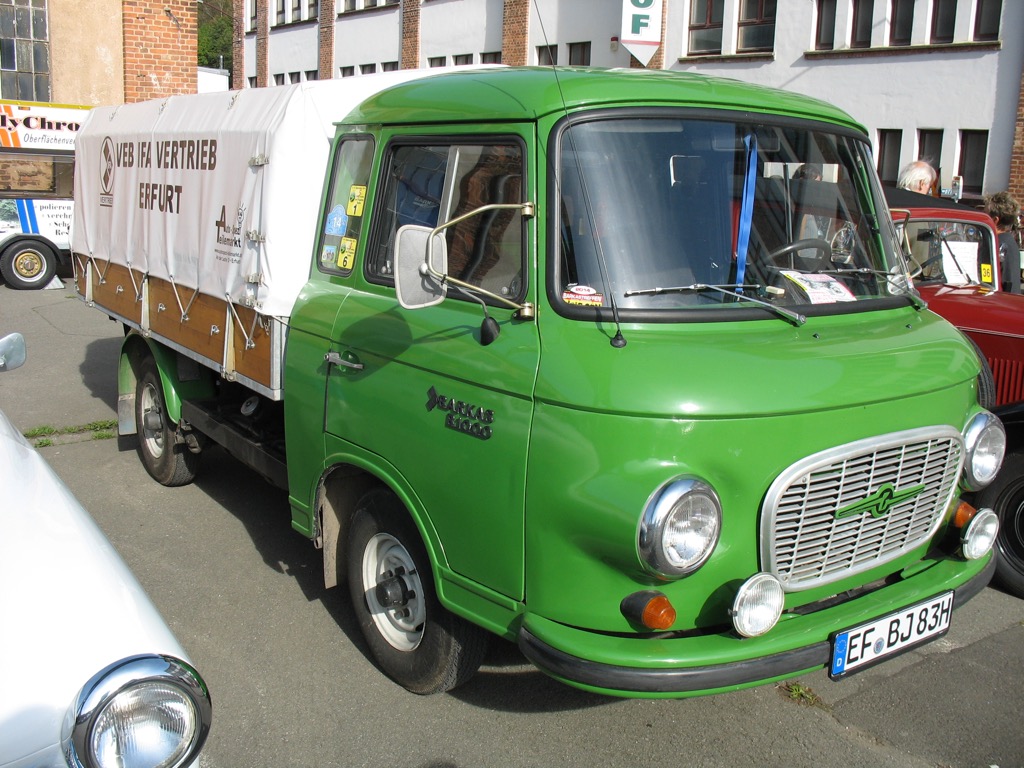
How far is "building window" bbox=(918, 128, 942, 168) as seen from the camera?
17578 millimetres

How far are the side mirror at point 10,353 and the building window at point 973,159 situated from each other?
1732 cm

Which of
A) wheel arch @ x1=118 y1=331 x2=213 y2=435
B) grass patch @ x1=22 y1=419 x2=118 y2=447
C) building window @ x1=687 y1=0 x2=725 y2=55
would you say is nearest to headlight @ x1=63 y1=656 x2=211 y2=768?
wheel arch @ x1=118 y1=331 x2=213 y2=435

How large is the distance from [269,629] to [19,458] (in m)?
1.93

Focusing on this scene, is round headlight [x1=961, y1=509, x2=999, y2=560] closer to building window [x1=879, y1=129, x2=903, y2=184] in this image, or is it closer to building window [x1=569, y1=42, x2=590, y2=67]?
building window [x1=879, y1=129, x2=903, y2=184]

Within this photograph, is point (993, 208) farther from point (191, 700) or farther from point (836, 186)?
point (191, 700)

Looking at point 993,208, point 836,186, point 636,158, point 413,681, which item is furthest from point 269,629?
point 993,208

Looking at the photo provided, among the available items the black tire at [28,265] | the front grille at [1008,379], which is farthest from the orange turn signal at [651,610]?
the black tire at [28,265]

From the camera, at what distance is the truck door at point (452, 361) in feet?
10.5

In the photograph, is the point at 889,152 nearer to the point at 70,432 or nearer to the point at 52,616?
the point at 70,432

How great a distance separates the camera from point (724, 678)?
9.63 feet

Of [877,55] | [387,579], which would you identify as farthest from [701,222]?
[877,55]

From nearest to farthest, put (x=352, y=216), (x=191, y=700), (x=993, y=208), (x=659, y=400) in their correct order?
(x=191, y=700) → (x=659, y=400) → (x=352, y=216) → (x=993, y=208)

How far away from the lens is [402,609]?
396 cm

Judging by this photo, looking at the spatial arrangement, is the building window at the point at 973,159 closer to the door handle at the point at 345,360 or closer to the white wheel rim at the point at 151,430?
A: the white wheel rim at the point at 151,430
